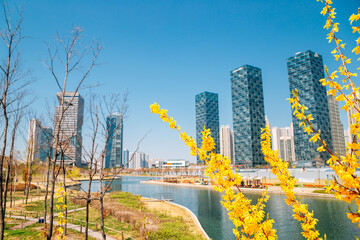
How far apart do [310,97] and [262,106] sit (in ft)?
98.3

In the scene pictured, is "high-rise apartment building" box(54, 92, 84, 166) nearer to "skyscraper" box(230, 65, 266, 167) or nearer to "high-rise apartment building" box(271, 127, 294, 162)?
"skyscraper" box(230, 65, 266, 167)

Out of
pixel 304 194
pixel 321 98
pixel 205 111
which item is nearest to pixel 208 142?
pixel 304 194

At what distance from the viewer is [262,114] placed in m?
140

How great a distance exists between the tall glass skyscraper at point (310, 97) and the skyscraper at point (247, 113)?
22.5 meters

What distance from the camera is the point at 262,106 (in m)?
141

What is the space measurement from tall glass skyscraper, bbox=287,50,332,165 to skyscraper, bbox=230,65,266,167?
22494 mm

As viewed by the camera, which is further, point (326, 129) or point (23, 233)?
point (326, 129)

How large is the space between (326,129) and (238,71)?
62.2 meters

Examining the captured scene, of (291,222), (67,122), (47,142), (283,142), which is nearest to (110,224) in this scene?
(47,142)

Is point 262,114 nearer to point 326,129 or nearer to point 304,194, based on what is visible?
point 326,129

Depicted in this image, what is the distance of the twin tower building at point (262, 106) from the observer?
373ft

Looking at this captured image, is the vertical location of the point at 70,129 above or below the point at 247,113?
below

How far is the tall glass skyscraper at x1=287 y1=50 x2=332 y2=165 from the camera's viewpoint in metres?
112

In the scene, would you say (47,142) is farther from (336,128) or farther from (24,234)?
(336,128)
